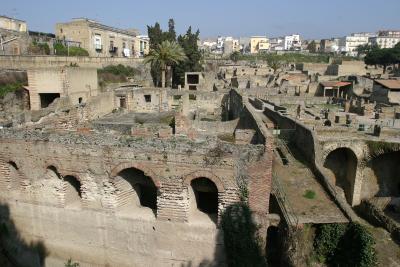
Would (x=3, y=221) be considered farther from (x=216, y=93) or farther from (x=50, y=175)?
(x=216, y=93)

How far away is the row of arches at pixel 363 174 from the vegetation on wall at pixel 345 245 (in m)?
6.46

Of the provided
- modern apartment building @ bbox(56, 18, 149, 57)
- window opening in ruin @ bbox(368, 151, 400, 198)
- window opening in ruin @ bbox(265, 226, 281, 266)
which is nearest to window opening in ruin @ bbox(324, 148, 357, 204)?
window opening in ruin @ bbox(368, 151, 400, 198)

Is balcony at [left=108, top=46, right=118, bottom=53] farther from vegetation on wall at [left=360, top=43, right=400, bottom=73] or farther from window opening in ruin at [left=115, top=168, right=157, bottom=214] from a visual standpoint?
vegetation on wall at [left=360, top=43, right=400, bottom=73]

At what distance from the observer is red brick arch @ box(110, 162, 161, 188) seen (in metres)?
10.2

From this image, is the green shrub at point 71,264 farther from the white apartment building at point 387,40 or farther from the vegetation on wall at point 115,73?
the white apartment building at point 387,40

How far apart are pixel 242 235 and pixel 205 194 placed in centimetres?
263

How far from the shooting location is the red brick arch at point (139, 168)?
1022 cm

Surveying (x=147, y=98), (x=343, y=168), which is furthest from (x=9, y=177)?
(x=147, y=98)

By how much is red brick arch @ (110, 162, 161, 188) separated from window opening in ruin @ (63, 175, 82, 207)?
1766mm

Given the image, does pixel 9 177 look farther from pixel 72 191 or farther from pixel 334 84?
pixel 334 84

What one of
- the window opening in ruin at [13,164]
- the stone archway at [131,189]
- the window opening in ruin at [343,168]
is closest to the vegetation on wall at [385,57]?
the window opening in ruin at [343,168]

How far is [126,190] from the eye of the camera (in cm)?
1124

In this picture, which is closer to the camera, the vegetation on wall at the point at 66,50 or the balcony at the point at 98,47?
the vegetation on wall at the point at 66,50

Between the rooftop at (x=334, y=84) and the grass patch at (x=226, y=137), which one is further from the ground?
the rooftop at (x=334, y=84)
